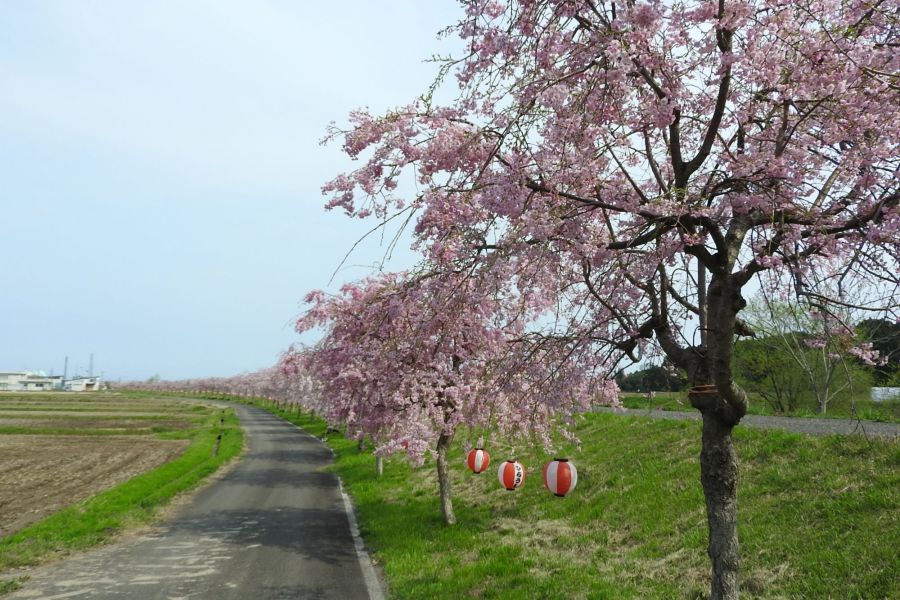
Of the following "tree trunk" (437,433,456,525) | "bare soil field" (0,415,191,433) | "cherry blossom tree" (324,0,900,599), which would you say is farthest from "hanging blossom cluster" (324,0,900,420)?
"bare soil field" (0,415,191,433)

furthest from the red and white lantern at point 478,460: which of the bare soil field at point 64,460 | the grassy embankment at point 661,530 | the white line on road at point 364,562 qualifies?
the bare soil field at point 64,460

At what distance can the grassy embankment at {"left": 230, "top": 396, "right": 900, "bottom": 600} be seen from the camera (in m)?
8.87

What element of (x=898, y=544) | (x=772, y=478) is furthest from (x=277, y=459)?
→ (x=898, y=544)

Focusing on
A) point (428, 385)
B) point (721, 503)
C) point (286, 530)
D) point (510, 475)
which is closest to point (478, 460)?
point (510, 475)

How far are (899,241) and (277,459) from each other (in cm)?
3336

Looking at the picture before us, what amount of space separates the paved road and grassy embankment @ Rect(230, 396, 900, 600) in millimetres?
1014

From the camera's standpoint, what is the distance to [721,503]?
19.4 ft

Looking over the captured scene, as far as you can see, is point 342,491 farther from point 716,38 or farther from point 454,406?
point 716,38

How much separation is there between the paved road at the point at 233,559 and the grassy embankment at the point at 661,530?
101 cm

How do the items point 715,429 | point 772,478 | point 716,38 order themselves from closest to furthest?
point 716,38
point 715,429
point 772,478

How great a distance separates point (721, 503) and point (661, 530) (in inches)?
256

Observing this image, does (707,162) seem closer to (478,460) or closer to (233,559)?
(478,460)

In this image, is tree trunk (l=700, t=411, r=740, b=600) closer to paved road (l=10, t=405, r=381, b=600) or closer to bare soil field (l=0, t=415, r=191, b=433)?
paved road (l=10, t=405, r=381, b=600)

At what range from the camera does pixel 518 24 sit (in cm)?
607
